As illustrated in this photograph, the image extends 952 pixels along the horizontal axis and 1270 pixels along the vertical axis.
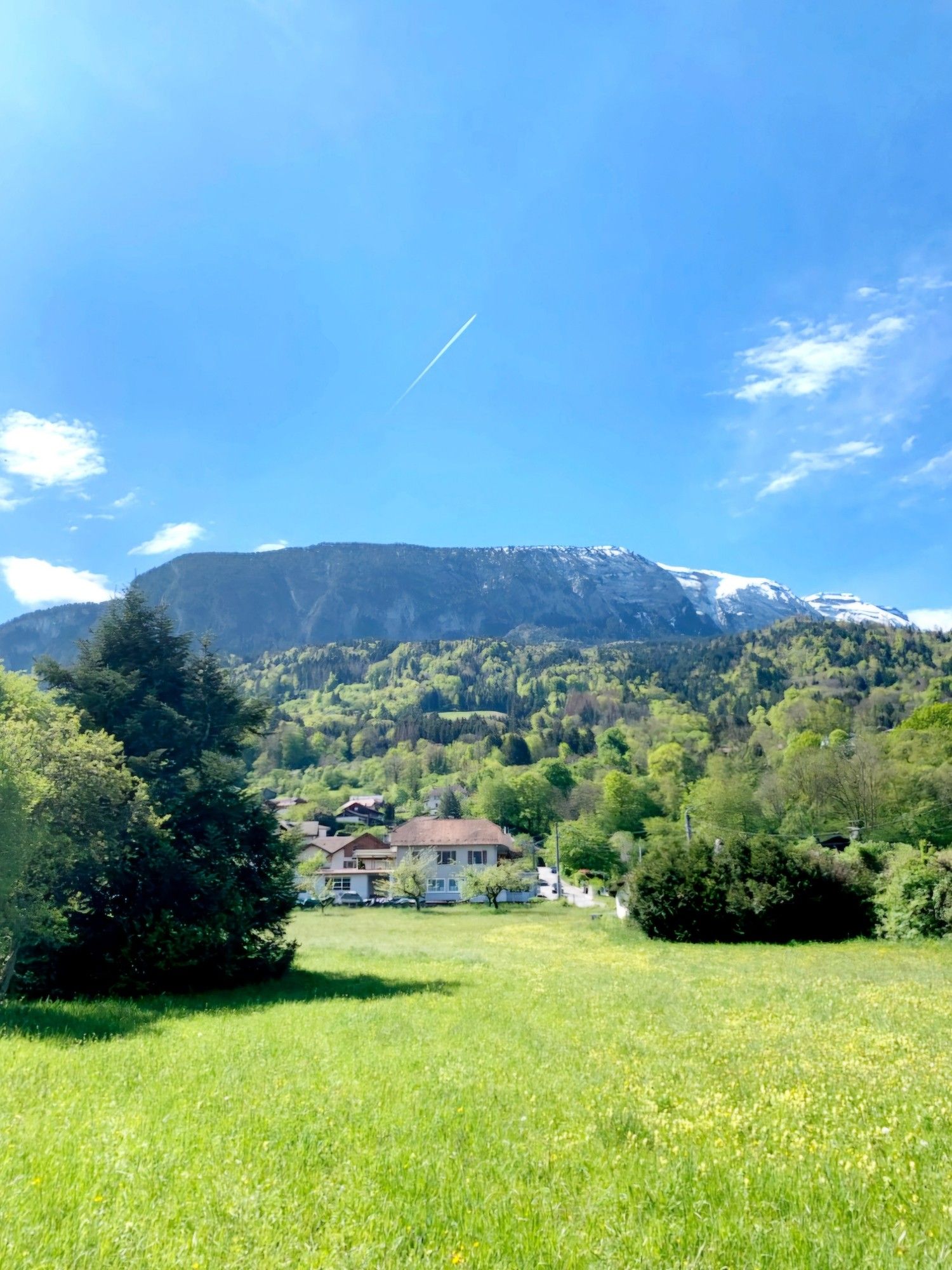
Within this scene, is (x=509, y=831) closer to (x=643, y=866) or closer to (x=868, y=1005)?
(x=643, y=866)

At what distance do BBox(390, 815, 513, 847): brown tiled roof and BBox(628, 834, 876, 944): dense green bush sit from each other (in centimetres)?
5599

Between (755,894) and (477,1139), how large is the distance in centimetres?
3632

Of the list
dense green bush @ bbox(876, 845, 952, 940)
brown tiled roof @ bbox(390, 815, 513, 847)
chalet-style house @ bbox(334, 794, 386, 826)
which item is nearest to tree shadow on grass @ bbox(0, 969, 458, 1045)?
dense green bush @ bbox(876, 845, 952, 940)

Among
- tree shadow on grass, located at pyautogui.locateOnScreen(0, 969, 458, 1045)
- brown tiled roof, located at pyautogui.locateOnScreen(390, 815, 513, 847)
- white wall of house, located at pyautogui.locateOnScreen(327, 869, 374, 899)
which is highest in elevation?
tree shadow on grass, located at pyautogui.locateOnScreen(0, 969, 458, 1045)

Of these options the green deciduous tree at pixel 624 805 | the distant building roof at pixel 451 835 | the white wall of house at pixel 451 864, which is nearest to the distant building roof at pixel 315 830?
the distant building roof at pixel 451 835

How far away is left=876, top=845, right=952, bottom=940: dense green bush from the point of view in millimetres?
34562

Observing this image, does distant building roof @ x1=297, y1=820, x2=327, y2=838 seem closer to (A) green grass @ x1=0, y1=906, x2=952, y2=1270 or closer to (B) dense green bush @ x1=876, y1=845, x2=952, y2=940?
(B) dense green bush @ x1=876, y1=845, x2=952, y2=940

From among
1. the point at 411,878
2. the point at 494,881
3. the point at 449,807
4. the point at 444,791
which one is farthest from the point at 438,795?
the point at 494,881

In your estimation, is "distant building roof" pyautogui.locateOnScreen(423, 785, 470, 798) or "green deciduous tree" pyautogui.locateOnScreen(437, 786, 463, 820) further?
"distant building roof" pyautogui.locateOnScreen(423, 785, 470, 798)

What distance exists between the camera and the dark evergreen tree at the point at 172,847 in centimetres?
2084

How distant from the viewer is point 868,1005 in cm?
1731

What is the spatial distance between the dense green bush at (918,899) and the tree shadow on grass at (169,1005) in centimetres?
2627

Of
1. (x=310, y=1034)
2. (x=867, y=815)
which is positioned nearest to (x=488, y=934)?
(x=310, y=1034)

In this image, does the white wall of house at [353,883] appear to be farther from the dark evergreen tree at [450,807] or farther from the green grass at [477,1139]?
the green grass at [477,1139]
